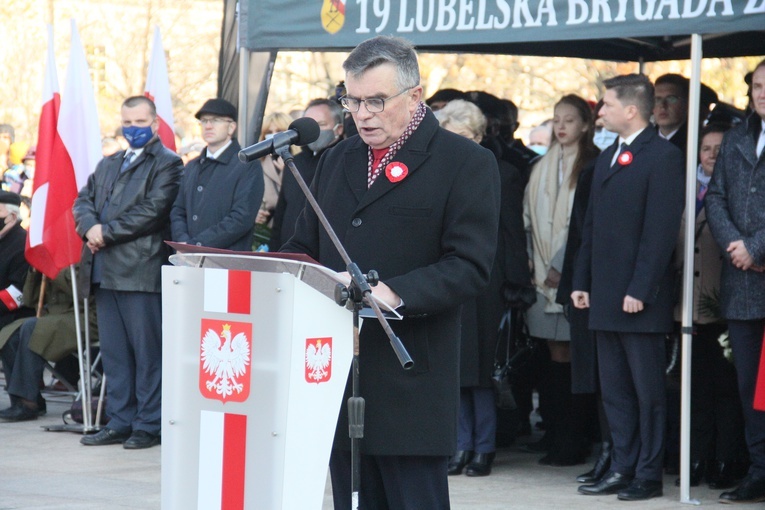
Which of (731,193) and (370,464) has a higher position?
(731,193)

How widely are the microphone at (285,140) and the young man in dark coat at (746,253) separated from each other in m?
3.34

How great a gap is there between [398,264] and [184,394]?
78 cm

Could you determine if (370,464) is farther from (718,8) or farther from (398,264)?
(718,8)

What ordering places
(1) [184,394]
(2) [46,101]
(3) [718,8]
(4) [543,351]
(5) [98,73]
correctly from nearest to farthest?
(1) [184,394] < (3) [718,8] < (4) [543,351] < (2) [46,101] < (5) [98,73]

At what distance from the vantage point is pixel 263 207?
379 inches

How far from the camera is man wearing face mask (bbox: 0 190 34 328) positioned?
10.3 meters

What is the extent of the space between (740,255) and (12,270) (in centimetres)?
620

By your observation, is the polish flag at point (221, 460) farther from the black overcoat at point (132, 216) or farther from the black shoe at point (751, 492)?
the black overcoat at point (132, 216)

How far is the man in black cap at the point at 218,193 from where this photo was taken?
841cm

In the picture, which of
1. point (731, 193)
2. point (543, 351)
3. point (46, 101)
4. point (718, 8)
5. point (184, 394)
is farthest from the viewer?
point (46, 101)

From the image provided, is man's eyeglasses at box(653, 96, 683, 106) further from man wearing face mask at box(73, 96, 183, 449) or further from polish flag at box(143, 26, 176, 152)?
polish flag at box(143, 26, 176, 152)

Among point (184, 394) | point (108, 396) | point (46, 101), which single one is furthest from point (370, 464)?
point (46, 101)

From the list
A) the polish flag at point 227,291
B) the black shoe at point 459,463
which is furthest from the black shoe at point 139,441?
the polish flag at point 227,291

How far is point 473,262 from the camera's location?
12.7ft
